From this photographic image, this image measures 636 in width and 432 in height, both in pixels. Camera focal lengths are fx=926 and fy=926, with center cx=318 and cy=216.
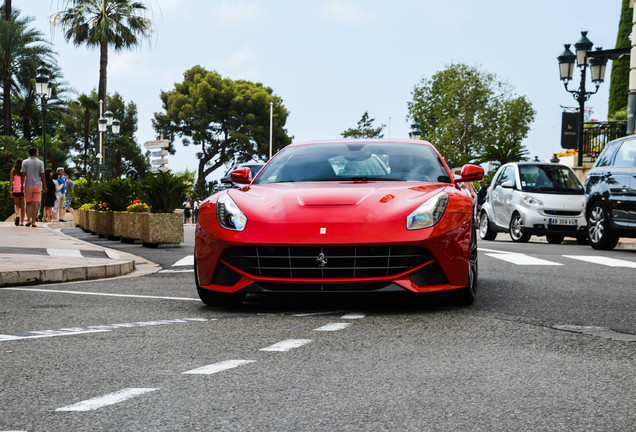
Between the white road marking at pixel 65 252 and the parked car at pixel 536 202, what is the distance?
369 inches

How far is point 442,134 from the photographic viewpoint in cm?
5756

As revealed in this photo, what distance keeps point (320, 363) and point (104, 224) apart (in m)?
15.4

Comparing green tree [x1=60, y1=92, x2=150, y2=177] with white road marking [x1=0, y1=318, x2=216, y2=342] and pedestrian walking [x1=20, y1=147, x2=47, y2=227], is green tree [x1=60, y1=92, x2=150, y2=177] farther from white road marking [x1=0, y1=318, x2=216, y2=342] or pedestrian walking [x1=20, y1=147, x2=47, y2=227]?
white road marking [x1=0, y1=318, x2=216, y2=342]

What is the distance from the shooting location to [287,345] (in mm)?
5195

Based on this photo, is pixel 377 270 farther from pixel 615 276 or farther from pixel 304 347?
pixel 615 276

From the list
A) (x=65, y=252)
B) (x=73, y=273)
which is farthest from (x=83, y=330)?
(x=65, y=252)

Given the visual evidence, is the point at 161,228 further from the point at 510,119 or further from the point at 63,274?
the point at 510,119

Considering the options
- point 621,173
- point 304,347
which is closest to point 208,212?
point 304,347

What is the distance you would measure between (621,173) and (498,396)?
11820 mm

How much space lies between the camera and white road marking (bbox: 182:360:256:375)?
4414mm

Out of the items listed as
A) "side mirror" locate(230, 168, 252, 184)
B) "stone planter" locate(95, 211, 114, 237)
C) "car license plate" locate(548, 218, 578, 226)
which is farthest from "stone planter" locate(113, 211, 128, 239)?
"side mirror" locate(230, 168, 252, 184)

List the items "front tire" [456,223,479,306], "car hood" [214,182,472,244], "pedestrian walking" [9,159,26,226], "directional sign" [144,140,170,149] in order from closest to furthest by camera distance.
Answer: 1. "car hood" [214,182,472,244]
2. "front tire" [456,223,479,306]
3. "pedestrian walking" [9,159,26,226]
4. "directional sign" [144,140,170,149]

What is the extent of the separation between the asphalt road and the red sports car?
0.25 meters

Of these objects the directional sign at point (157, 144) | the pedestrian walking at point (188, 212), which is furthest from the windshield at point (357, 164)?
the pedestrian walking at point (188, 212)
